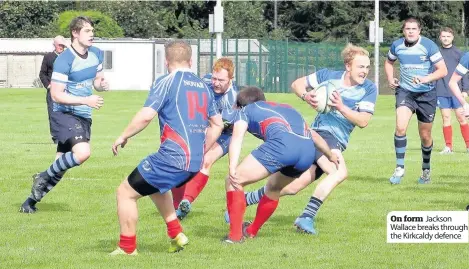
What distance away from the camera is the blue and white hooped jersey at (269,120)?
34.9 feet

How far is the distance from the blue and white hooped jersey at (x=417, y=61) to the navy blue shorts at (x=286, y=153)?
209 inches

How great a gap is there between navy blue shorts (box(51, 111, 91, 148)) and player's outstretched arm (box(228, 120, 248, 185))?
2813mm

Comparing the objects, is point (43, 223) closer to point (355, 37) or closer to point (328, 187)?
point (328, 187)

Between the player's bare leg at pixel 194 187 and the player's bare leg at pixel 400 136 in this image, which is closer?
the player's bare leg at pixel 194 187

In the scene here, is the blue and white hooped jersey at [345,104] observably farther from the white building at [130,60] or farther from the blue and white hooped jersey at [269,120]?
the white building at [130,60]

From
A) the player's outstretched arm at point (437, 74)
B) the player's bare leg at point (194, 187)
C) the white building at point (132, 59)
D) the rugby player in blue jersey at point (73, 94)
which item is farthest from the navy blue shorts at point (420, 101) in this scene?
the white building at point (132, 59)

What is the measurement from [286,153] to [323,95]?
46.7 inches

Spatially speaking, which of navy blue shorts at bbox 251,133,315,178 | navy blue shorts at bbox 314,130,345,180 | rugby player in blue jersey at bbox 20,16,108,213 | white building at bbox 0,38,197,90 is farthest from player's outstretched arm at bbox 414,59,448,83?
white building at bbox 0,38,197,90

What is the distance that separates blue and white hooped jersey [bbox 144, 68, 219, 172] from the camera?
388 inches

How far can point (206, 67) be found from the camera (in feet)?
190

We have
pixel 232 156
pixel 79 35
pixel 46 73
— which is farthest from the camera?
pixel 46 73

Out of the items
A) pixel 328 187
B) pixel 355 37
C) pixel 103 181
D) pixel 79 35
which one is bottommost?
pixel 355 37

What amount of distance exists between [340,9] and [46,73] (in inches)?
2505

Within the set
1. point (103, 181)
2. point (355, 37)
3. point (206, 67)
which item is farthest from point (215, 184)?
point (355, 37)
